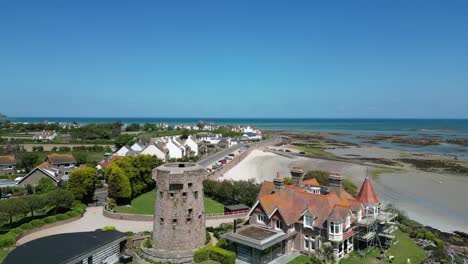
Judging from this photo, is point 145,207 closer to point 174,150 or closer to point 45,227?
point 45,227

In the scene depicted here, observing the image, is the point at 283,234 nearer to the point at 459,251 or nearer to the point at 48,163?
the point at 459,251

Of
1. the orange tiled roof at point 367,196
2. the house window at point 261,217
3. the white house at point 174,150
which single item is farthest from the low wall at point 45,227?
the white house at point 174,150

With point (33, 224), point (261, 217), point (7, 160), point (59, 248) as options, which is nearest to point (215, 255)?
point (261, 217)

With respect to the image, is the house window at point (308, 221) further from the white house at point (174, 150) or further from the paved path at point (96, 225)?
the white house at point (174, 150)

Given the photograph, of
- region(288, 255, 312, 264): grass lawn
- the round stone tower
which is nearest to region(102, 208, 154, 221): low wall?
the round stone tower

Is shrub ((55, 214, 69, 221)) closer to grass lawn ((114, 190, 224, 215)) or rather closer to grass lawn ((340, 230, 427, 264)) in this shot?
grass lawn ((114, 190, 224, 215))
